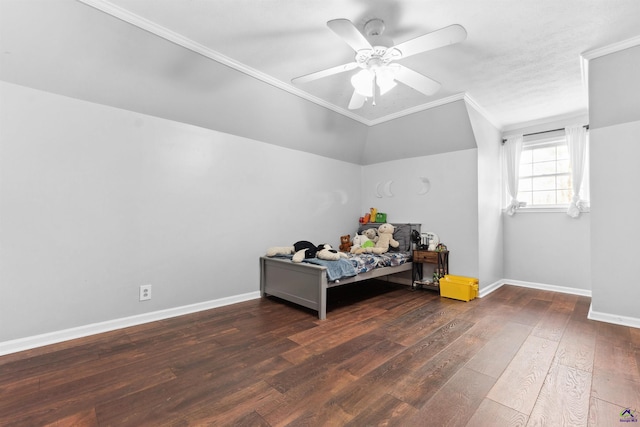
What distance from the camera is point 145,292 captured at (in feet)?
8.79

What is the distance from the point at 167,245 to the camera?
2832 millimetres

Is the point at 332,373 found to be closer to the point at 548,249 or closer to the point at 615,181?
the point at 615,181

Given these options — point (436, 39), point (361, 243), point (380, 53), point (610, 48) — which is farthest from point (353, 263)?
point (610, 48)

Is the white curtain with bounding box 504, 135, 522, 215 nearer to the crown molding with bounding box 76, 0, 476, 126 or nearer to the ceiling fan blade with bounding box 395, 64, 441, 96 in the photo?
the crown molding with bounding box 76, 0, 476, 126

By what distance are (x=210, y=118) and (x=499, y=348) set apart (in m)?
3.45

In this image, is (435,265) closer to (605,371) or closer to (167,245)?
(605,371)

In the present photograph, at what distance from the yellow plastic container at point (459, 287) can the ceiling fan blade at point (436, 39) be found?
2.81 meters

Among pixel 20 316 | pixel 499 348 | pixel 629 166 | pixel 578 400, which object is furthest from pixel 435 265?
pixel 20 316

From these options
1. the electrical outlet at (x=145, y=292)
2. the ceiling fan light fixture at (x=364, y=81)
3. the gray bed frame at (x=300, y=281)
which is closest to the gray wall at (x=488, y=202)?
the gray bed frame at (x=300, y=281)

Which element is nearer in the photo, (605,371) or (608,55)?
(605,371)

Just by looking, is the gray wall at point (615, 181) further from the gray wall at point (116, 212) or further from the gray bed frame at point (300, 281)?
the gray wall at point (116, 212)

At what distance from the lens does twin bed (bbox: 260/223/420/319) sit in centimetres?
288

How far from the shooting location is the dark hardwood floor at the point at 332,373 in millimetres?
1427

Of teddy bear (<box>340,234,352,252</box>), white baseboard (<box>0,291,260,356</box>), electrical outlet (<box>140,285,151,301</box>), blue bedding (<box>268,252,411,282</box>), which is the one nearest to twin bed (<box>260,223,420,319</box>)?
blue bedding (<box>268,252,411,282</box>)
